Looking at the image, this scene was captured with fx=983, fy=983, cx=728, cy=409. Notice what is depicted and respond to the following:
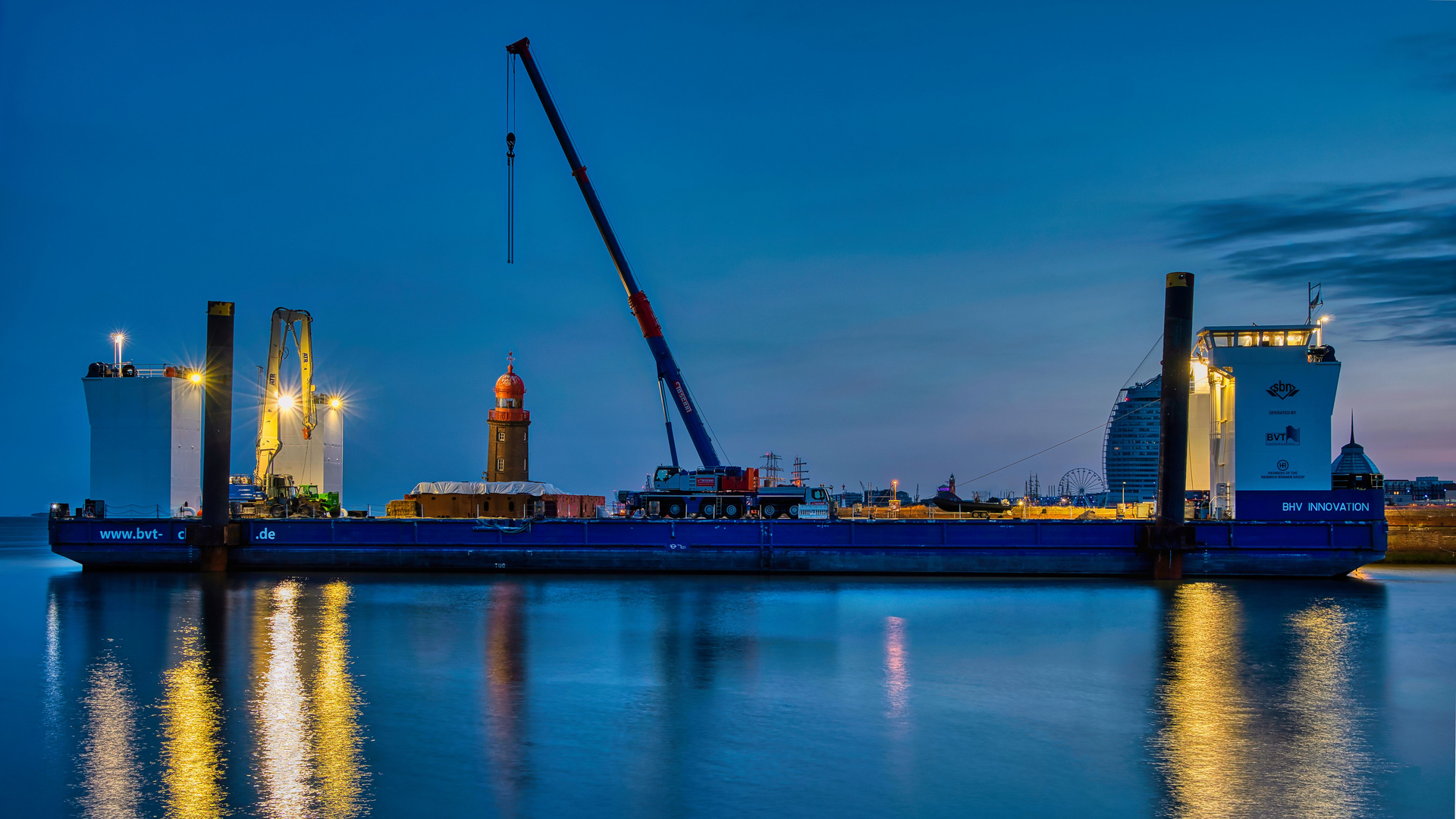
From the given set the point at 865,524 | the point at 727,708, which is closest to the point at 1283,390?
the point at 865,524

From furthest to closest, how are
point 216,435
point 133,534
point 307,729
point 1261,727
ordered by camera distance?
point 133,534
point 216,435
point 1261,727
point 307,729

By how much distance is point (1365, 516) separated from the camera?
38156 mm

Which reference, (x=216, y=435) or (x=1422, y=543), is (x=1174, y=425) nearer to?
(x=1422, y=543)

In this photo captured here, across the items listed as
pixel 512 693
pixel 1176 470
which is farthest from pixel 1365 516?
pixel 512 693

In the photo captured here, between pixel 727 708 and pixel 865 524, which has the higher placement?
pixel 865 524

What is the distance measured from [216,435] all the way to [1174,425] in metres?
39.0

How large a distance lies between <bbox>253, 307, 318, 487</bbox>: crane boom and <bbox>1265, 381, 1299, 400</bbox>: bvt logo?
148ft

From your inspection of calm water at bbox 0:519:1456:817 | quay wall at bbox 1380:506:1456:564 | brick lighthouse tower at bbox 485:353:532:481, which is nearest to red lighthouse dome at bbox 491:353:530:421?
brick lighthouse tower at bbox 485:353:532:481

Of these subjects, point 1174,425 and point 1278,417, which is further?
point 1278,417

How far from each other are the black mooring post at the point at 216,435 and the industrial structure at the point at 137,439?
2.42m

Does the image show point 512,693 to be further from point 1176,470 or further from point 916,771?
point 1176,470

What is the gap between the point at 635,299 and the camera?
46500mm

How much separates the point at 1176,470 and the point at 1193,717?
72.6 feet

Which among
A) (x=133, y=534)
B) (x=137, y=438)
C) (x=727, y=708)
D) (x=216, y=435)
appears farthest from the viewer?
(x=137, y=438)
